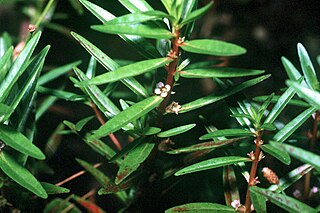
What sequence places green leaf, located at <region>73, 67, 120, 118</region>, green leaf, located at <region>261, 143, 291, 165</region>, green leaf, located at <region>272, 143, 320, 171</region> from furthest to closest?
green leaf, located at <region>73, 67, 120, 118</region> < green leaf, located at <region>261, 143, 291, 165</region> < green leaf, located at <region>272, 143, 320, 171</region>

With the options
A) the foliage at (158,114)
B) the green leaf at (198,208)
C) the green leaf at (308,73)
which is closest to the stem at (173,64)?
the foliage at (158,114)

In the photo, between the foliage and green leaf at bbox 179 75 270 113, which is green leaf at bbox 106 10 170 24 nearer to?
the foliage

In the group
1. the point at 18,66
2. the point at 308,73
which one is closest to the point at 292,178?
the point at 308,73

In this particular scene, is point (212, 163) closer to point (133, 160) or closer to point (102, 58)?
point (133, 160)

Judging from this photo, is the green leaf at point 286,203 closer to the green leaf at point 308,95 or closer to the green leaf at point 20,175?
the green leaf at point 308,95

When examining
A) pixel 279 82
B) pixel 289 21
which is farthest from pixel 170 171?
pixel 289 21

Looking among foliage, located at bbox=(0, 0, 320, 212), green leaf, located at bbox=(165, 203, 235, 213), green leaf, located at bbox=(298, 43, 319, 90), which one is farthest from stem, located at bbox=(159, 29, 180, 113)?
green leaf, located at bbox=(298, 43, 319, 90)

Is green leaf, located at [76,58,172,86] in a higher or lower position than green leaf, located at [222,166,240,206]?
higher

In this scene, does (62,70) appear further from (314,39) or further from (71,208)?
(314,39)
